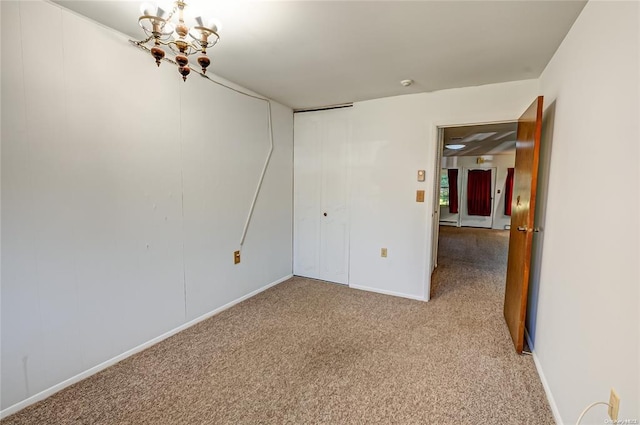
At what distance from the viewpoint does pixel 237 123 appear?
2877 millimetres

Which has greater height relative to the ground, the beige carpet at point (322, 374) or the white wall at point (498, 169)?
the white wall at point (498, 169)

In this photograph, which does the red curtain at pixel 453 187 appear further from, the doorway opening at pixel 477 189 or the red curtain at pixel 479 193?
the red curtain at pixel 479 193

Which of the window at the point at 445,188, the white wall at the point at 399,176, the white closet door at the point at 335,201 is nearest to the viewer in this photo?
the white wall at the point at 399,176

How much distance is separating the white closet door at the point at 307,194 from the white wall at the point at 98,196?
1055 millimetres

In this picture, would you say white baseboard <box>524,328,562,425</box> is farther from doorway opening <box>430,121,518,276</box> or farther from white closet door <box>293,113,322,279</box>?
doorway opening <box>430,121,518,276</box>

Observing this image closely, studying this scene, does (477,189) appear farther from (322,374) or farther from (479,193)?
(322,374)

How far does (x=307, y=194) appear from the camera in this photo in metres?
3.75

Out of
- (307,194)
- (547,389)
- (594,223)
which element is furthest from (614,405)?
(307,194)

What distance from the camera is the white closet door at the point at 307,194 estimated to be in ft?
12.0

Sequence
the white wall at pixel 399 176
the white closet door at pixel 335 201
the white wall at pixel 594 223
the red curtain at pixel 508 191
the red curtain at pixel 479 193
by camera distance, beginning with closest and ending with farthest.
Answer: the white wall at pixel 594 223
the white wall at pixel 399 176
the white closet door at pixel 335 201
the red curtain at pixel 508 191
the red curtain at pixel 479 193

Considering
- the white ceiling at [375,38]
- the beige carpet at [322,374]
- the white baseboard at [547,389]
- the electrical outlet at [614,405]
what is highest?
the white ceiling at [375,38]

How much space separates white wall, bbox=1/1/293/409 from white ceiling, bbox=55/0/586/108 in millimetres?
262

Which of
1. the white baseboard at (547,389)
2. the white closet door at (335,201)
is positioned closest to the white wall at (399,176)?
the white closet door at (335,201)

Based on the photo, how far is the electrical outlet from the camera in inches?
38.7
